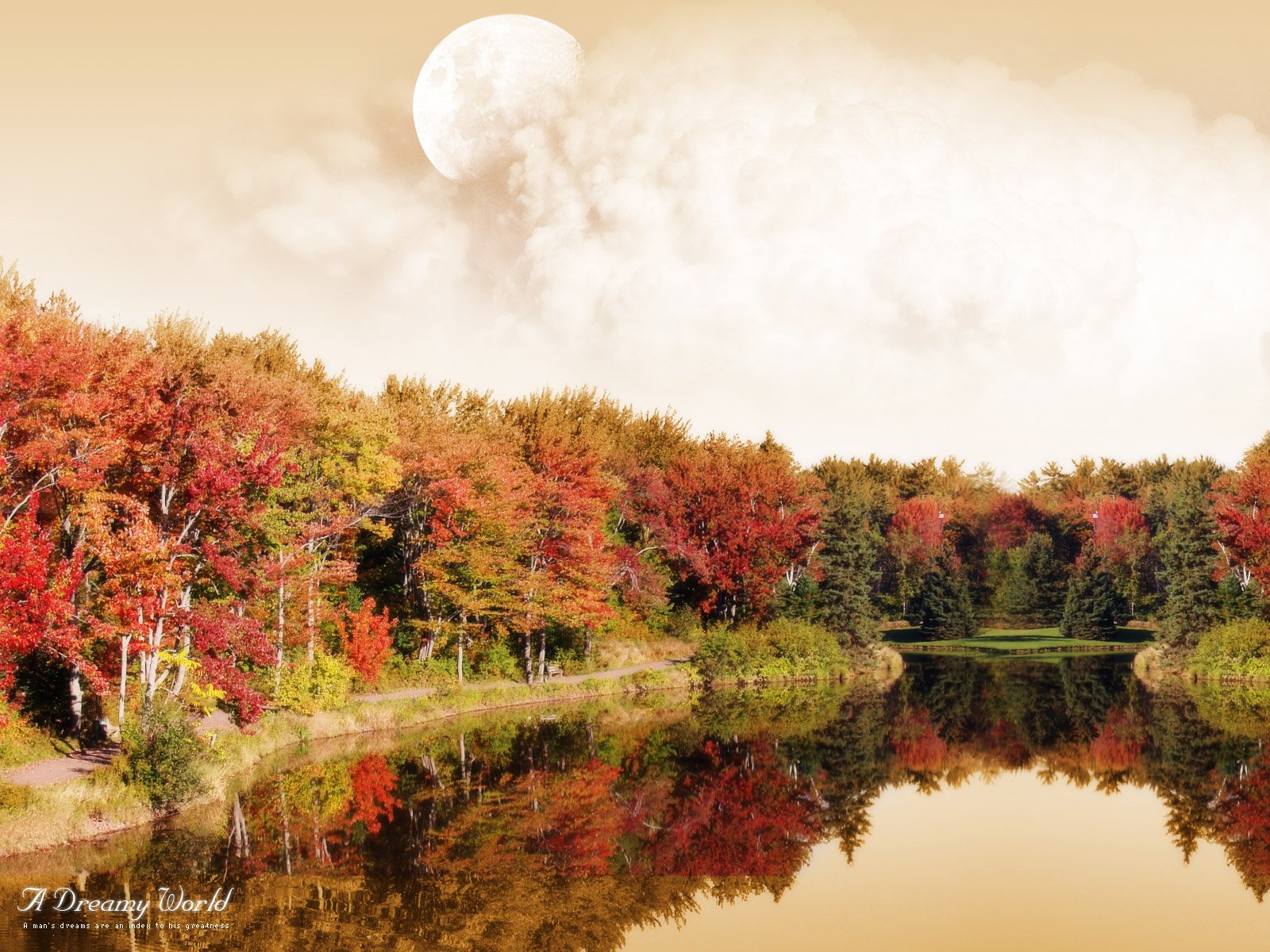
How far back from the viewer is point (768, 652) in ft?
175

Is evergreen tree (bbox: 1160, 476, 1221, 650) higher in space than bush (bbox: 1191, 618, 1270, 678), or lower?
higher

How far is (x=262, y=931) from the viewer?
17.5 meters

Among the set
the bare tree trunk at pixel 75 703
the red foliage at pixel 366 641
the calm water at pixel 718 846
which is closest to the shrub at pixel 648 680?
the calm water at pixel 718 846

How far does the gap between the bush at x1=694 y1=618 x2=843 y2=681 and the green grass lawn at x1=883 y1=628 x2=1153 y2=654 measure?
55.0 feet

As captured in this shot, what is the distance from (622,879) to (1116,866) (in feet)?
34.3

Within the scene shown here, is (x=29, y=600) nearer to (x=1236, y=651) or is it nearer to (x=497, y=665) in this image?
(x=497, y=665)

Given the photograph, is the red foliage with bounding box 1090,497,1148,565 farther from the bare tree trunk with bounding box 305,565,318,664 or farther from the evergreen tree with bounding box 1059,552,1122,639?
the bare tree trunk with bounding box 305,565,318,664

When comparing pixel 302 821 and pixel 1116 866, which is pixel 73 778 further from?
pixel 1116 866

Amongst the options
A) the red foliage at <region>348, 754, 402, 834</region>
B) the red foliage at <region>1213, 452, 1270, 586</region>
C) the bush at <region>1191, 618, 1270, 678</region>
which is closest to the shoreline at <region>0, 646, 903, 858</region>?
the red foliage at <region>348, 754, 402, 834</region>

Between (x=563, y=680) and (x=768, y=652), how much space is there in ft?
38.8

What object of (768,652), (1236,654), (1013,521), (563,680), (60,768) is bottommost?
(1236,654)

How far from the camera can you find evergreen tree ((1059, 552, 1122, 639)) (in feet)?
235

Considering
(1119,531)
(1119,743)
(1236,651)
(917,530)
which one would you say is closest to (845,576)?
(1236,651)

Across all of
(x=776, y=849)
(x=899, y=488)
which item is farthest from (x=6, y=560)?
(x=899, y=488)
